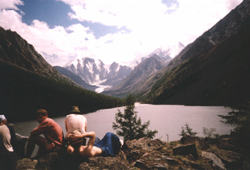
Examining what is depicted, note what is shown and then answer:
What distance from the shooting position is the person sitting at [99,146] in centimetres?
496

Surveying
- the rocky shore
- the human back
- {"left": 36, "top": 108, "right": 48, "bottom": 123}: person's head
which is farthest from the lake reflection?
{"left": 36, "top": 108, "right": 48, "bottom": 123}: person's head

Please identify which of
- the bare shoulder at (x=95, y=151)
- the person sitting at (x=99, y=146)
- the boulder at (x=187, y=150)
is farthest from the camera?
the boulder at (x=187, y=150)

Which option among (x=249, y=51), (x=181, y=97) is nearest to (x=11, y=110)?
(x=181, y=97)

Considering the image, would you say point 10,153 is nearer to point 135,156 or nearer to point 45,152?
point 45,152

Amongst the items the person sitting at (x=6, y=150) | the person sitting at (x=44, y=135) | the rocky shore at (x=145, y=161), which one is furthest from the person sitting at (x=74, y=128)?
the person sitting at (x=6, y=150)

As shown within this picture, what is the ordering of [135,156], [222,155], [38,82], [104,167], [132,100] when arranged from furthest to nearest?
[38,82] → [132,100] → [222,155] → [135,156] → [104,167]

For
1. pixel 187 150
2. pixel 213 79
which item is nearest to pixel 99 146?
pixel 187 150

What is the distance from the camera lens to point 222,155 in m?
7.36

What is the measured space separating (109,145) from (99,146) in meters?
0.42

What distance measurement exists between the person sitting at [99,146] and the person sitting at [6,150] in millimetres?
2974

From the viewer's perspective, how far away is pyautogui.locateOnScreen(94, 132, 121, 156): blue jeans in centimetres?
575

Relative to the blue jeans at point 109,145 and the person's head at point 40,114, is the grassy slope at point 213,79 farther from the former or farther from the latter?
A: the person's head at point 40,114

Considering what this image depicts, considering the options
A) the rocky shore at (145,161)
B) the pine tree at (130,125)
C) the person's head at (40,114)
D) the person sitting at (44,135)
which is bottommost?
the pine tree at (130,125)

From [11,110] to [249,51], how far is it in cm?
20920
